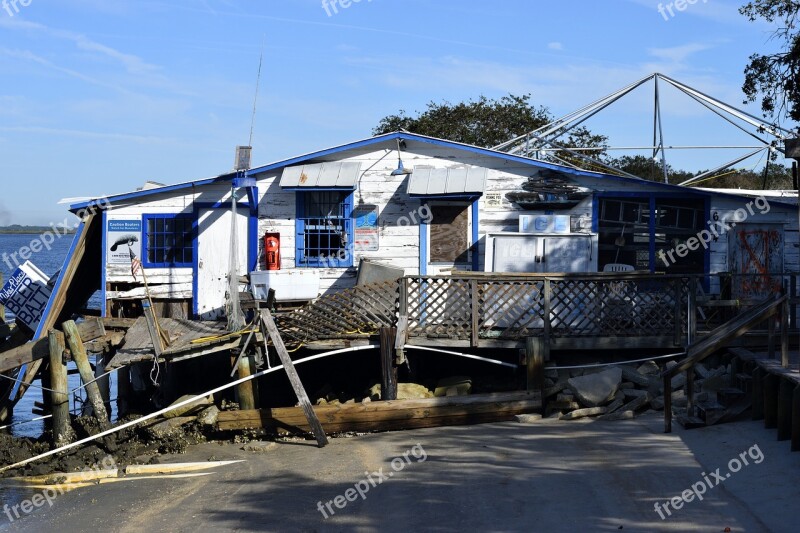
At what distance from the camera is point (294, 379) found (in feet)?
48.4

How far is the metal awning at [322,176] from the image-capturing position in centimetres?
1833

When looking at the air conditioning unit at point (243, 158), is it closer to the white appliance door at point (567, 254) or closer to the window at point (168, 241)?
the window at point (168, 241)

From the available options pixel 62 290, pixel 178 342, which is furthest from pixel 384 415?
pixel 62 290

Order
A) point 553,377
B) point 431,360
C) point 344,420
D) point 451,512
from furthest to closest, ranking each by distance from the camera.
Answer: point 431,360 < point 553,377 < point 344,420 < point 451,512

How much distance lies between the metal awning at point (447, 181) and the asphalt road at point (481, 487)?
17.2 feet

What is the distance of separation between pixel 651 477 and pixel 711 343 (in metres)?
2.81

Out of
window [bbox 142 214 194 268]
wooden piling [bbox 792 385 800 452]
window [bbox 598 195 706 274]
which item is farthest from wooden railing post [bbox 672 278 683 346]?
window [bbox 142 214 194 268]

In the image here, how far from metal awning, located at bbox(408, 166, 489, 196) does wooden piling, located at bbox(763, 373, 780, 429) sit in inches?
285

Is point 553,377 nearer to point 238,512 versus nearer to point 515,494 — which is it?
point 515,494

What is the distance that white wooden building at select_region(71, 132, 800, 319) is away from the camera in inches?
720

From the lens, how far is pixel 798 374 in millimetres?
11516

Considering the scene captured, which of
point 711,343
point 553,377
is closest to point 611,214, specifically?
point 553,377

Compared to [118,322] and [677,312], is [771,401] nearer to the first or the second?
[677,312]

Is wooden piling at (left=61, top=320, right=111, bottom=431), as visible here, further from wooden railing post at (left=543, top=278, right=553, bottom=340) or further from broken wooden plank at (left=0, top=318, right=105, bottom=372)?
wooden railing post at (left=543, top=278, right=553, bottom=340)
